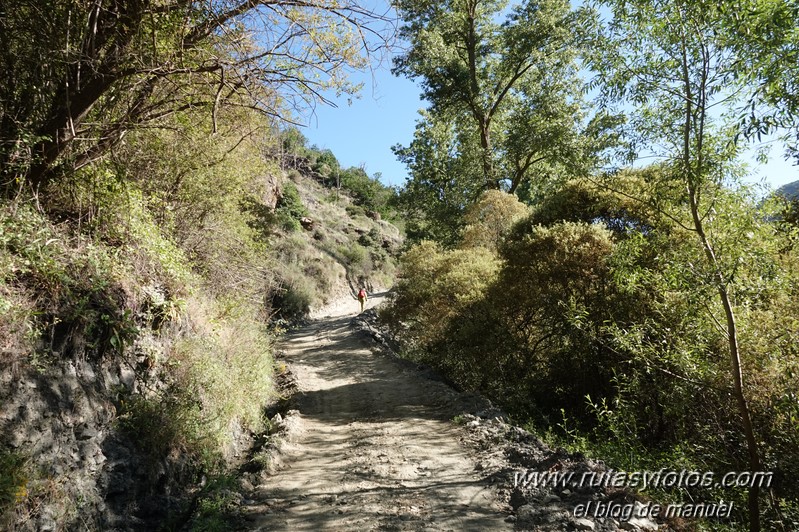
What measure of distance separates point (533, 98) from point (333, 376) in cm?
1429

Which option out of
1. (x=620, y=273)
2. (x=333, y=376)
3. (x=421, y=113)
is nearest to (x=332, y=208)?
(x=421, y=113)

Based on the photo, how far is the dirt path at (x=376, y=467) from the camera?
470cm

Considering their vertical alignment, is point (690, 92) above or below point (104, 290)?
above

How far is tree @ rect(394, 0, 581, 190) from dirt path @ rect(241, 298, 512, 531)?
12.1 metres

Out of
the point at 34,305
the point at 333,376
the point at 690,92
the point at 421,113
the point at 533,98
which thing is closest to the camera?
the point at 34,305

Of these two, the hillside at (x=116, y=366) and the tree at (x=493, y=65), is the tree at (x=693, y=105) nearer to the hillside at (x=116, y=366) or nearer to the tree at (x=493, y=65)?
the hillside at (x=116, y=366)

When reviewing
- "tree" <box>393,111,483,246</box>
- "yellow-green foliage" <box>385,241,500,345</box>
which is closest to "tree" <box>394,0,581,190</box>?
"tree" <box>393,111,483,246</box>

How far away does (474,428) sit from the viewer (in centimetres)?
743

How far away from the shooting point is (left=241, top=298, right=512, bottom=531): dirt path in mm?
4699

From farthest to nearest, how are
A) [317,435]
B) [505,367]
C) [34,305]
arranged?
[505,367], [317,435], [34,305]

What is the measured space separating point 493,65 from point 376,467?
65.5 ft

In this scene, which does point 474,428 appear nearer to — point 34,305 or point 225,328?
point 225,328

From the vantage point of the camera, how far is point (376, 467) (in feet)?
20.1

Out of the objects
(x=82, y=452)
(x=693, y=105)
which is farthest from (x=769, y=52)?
(x=82, y=452)
